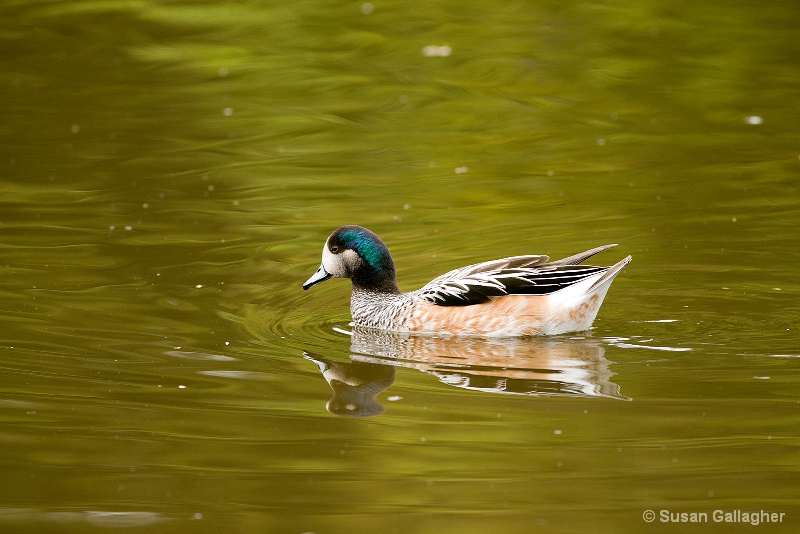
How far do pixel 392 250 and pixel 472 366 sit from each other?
2.85 metres

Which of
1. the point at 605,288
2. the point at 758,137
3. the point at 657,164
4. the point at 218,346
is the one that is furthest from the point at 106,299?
the point at 758,137

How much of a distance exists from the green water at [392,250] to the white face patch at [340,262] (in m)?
0.36

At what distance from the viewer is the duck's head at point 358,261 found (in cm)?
937

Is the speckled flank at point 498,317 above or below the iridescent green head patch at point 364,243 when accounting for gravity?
below

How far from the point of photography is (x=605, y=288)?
8805 millimetres

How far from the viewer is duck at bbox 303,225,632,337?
28.5 feet

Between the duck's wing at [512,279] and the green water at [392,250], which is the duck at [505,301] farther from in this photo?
the green water at [392,250]

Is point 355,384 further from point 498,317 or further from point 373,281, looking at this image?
point 373,281

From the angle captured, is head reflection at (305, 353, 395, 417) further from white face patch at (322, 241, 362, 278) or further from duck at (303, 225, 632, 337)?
white face patch at (322, 241, 362, 278)

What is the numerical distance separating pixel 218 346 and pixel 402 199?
12.2ft

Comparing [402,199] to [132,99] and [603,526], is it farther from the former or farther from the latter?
[603,526]

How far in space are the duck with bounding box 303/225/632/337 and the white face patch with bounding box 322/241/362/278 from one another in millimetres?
150

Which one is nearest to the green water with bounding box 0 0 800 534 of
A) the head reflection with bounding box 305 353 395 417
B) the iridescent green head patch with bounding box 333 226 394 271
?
the head reflection with bounding box 305 353 395 417
